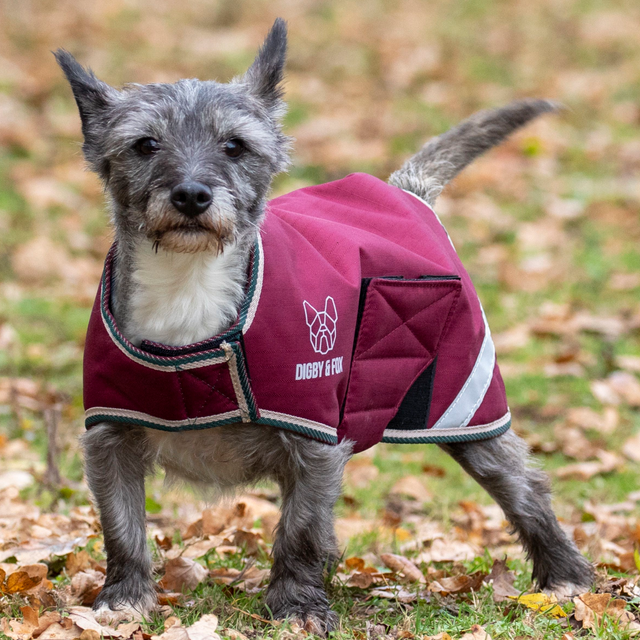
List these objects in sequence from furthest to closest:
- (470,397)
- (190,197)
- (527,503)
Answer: (527,503) → (470,397) → (190,197)

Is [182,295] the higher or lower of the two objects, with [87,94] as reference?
lower

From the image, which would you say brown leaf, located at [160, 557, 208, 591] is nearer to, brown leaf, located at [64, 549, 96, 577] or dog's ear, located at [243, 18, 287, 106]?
brown leaf, located at [64, 549, 96, 577]

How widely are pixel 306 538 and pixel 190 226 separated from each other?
1087 mm

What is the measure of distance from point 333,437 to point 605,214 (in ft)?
21.6

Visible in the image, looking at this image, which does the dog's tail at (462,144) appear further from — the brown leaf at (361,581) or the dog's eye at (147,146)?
the brown leaf at (361,581)

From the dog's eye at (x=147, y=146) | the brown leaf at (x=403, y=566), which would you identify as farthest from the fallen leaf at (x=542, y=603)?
the dog's eye at (x=147, y=146)

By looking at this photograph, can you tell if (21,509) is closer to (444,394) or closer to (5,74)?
(444,394)

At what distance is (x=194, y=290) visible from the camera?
2973 millimetres

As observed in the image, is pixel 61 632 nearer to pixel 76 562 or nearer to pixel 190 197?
pixel 76 562

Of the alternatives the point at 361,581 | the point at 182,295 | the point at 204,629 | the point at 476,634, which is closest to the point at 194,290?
the point at 182,295

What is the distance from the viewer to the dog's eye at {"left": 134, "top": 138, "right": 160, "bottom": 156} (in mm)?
2920

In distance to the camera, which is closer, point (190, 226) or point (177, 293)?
point (190, 226)

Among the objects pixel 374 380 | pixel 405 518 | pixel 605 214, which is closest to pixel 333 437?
pixel 374 380

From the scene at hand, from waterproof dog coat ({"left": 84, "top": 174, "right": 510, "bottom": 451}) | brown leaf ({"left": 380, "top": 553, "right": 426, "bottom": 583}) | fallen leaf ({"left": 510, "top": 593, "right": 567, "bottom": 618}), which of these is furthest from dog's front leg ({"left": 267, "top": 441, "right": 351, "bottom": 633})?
fallen leaf ({"left": 510, "top": 593, "right": 567, "bottom": 618})
